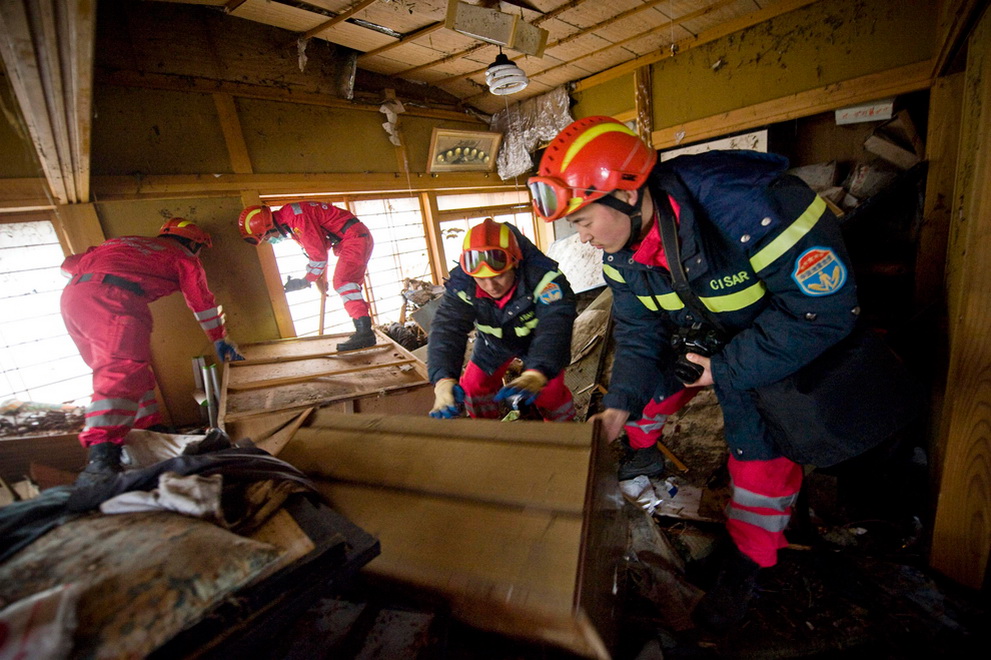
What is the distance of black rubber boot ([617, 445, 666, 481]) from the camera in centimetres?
264

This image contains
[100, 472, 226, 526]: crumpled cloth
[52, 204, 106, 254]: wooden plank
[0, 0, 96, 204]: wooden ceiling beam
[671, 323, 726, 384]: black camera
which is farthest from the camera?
[52, 204, 106, 254]: wooden plank

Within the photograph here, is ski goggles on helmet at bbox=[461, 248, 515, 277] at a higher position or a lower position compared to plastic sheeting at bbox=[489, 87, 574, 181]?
lower

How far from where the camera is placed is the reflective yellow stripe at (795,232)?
4.04ft

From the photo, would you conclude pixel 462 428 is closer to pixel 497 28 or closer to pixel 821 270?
pixel 821 270

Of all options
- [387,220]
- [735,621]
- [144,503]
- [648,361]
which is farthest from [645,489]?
[387,220]

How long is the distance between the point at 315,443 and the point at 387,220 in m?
4.97

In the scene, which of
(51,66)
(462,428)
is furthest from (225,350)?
(462,428)

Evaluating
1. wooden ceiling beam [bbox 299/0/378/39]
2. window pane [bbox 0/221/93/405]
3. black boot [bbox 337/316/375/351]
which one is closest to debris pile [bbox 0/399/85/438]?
window pane [bbox 0/221/93/405]

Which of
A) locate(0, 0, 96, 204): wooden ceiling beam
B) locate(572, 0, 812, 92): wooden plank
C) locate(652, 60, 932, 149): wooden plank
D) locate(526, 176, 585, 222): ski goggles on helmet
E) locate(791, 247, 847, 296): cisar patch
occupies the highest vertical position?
locate(572, 0, 812, 92): wooden plank

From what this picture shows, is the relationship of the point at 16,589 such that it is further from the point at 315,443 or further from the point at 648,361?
the point at 648,361

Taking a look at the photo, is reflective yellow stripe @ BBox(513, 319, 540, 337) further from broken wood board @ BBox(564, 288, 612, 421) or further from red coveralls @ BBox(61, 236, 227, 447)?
red coveralls @ BBox(61, 236, 227, 447)

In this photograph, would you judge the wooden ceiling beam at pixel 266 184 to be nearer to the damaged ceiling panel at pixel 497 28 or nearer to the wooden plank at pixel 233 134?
the wooden plank at pixel 233 134

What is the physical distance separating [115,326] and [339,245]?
2.07 m

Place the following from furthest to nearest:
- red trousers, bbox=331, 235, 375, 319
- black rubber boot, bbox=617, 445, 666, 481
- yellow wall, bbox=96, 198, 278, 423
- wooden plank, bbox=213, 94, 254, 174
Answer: red trousers, bbox=331, 235, 375, 319 → wooden plank, bbox=213, 94, 254, 174 → yellow wall, bbox=96, 198, 278, 423 → black rubber boot, bbox=617, 445, 666, 481
